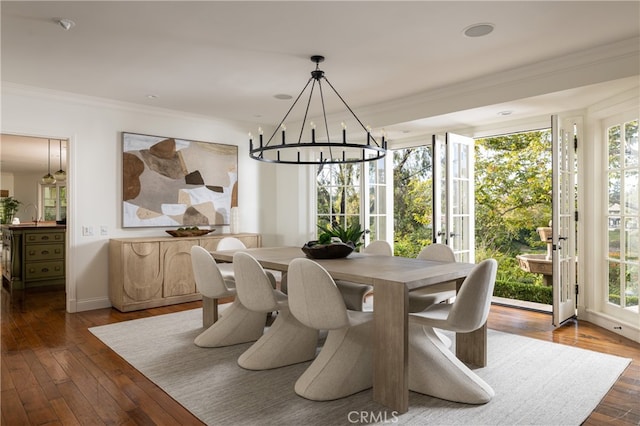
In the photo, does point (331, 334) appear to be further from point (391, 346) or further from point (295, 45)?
point (295, 45)

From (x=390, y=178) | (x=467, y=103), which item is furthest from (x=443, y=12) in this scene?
(x=390, y=178)

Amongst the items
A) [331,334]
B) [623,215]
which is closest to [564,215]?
[623,215]

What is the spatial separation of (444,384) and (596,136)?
307 centimetres

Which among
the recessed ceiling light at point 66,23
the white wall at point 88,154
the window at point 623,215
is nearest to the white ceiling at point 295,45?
the recessed ceiling light at point 66,23

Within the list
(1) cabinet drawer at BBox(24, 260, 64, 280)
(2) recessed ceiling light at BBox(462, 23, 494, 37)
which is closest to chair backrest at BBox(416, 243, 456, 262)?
(2) recessed ceiling light at BBox(462, 23, 494, 37)

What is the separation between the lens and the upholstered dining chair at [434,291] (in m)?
3.18

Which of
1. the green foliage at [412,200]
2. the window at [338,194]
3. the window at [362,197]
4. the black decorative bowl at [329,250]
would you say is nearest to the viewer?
the black decorative bowl at [329,250]

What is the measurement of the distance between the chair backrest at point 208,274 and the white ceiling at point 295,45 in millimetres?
1605

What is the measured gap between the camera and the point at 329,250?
344 cm

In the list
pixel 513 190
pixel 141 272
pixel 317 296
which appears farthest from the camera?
pixel 513 190

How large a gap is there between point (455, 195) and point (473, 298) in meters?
2.62

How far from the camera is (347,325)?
2508 millimetres

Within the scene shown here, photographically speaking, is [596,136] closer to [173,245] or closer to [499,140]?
[499,140]

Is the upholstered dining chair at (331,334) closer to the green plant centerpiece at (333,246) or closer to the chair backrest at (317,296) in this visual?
the chair backrest at (317,296)
